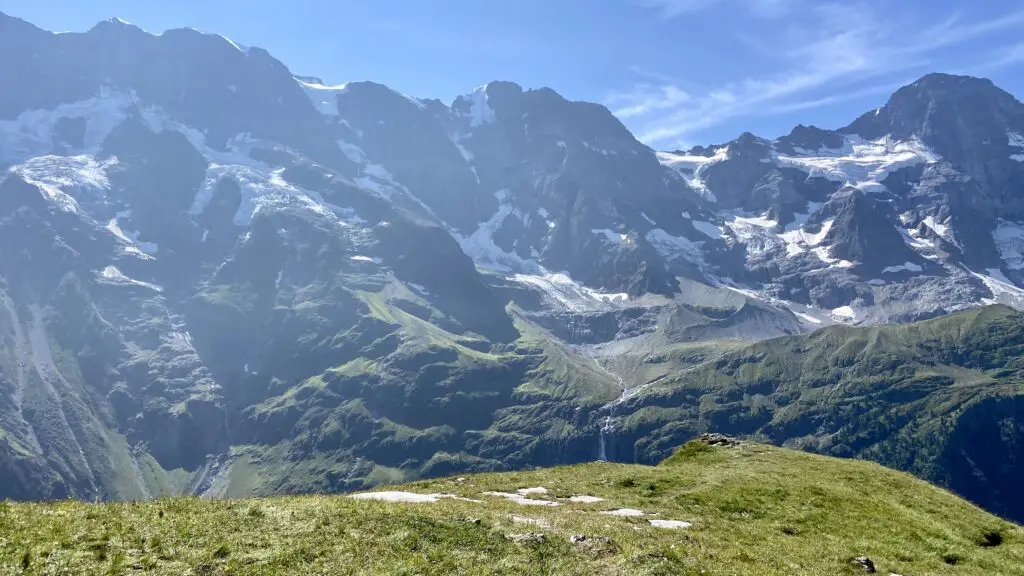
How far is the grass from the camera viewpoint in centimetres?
2291

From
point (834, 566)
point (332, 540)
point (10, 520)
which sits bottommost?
point (834, 566)

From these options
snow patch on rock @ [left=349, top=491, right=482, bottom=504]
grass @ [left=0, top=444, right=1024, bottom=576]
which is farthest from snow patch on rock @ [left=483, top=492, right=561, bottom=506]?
snow patch on rock @ [left=349, top=491, right=482, bottom=504]

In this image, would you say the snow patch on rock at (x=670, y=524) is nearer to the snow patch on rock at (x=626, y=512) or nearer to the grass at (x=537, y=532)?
the grass at (x=537, y=532)

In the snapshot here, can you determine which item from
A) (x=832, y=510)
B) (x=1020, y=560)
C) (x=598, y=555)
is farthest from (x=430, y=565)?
(x=1020, y=560)

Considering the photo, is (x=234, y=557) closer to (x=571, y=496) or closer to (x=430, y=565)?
(x=430, y=565)

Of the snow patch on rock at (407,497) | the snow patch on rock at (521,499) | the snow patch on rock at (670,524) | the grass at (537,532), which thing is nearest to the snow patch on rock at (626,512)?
the grass at (537,532)

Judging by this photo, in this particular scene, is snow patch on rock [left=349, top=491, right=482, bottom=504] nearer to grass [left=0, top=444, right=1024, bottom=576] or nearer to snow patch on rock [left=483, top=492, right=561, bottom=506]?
grass [left=0, top=444, right=1024, bottom=576]

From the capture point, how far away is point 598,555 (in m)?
26.0

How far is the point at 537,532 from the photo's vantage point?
2809cm

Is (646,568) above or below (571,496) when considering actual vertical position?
above

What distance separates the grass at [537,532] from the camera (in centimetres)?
2291

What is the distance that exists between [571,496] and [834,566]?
16557mm

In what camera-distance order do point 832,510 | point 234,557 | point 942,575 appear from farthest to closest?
point 832,510 < point 942,575 < point 234,557

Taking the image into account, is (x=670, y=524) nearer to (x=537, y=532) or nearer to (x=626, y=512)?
(x=626, y=512)
